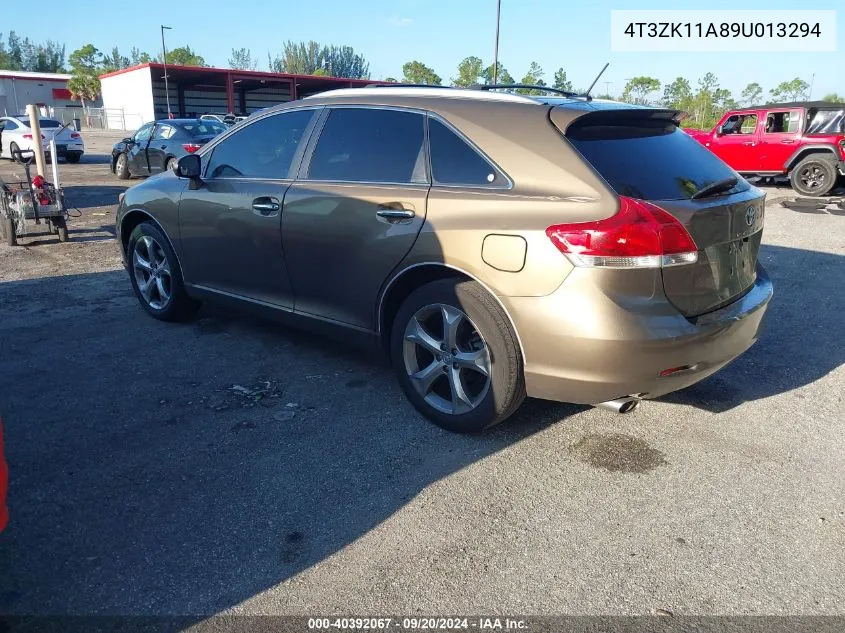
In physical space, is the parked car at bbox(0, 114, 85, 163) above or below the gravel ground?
above

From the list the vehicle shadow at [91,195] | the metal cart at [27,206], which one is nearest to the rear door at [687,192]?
the metal cart at [27,206]

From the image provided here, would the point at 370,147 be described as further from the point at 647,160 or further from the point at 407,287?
the point at 647,160

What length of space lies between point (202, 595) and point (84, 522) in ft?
2.53

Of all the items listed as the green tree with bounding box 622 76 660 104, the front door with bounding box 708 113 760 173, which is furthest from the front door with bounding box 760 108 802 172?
the green tree with bounding box 622 76 660 104

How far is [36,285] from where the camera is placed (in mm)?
6730

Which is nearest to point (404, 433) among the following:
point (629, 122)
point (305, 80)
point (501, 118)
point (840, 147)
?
point (501, 118)

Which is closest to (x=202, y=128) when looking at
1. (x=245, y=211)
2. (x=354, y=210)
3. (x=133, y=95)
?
(x=245, y=211)

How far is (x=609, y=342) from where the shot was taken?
2.97 m

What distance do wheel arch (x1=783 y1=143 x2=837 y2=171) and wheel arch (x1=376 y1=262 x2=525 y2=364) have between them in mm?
13427

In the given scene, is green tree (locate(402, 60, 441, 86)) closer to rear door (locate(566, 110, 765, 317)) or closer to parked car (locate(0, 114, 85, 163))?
parked car (locate(0, 114, 85, 163))

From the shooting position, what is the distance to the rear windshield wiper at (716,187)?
3240 mm

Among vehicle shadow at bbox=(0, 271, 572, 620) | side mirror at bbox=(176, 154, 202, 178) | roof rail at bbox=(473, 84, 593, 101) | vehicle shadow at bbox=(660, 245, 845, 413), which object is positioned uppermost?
roof rail at bbox=(473, 84, 593, 101)

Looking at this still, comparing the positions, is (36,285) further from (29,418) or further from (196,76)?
(196,76)

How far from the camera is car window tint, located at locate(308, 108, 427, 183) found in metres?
3.74
